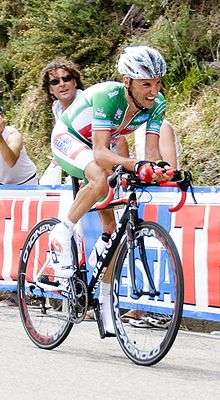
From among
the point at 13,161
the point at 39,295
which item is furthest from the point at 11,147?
the point at 39,295

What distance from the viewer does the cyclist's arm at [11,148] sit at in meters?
10.5

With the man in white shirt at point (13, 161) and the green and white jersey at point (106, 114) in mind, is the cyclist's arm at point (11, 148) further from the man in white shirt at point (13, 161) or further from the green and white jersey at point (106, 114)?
the green and white jersey at point (106, 114)

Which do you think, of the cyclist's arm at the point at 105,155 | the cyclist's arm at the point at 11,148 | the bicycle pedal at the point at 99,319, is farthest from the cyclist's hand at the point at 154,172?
the cyclist's arm at the point at 11,148

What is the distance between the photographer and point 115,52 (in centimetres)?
1530

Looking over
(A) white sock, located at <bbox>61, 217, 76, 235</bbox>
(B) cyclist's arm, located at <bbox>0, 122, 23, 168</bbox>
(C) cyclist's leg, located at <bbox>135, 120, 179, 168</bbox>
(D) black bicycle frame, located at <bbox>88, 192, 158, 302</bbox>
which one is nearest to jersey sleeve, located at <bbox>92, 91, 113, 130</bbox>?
(D) black bicycle frame, located at <bbox>88, 192, 158, 302</bbox>

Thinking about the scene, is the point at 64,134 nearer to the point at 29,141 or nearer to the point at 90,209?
the point at 90,209

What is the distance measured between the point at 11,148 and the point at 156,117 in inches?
129

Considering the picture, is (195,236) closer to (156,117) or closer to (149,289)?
(156,117)

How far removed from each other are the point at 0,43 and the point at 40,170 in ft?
15.8

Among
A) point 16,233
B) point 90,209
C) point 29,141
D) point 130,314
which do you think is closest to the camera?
point 90,209

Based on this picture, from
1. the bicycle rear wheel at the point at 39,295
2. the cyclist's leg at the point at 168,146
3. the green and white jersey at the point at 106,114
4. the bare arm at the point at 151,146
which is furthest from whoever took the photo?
the cyclist's leg at the point at 168,146

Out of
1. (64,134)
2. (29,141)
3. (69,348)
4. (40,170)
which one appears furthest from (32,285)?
(29,141)

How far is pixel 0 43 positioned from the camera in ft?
61.4

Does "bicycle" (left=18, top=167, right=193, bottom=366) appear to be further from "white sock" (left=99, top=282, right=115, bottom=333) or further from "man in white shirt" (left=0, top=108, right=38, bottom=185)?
"man in white shirt" (left=0, top=108, right=38, bottom=185)
